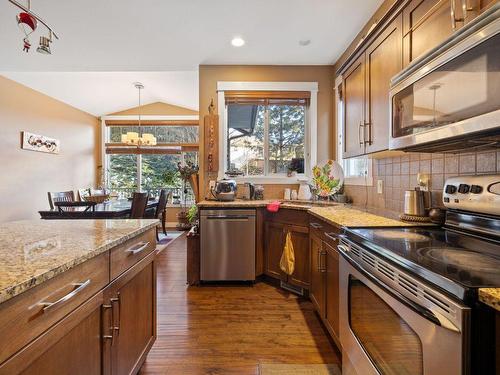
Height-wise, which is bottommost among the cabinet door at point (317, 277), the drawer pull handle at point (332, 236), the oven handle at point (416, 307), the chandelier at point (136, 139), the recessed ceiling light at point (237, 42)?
the cabinet door at point (317, 277)

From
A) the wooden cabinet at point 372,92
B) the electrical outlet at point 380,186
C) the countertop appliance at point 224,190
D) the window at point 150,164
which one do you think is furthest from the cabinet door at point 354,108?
the window at point 150,164

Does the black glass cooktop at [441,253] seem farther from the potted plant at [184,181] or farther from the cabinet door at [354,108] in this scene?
the potted plant at [184,181]

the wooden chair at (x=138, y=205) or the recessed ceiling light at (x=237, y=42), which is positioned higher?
the recessed ceiling light at (x=237, y=42)

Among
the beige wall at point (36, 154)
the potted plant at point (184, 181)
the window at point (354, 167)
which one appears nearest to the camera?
the window at point (354, 167)

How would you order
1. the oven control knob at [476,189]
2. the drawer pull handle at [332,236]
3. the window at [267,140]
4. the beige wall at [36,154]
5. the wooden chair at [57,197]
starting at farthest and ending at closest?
the beige wall at [36,154] < the wooden chair at [57,197] < the window at [267,140] < the drawer pull handle at [332,236] < the oven control knob at [476,189]

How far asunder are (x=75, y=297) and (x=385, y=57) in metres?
1.96

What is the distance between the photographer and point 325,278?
1.90m

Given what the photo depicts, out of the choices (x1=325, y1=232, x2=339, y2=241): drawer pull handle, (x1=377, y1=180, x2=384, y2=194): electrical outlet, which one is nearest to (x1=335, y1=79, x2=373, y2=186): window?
(x1=377, y1=180, x2=384, y2=194): electrical outlet

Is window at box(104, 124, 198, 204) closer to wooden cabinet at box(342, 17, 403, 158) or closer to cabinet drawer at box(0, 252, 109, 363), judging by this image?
wooden cabinet at box(342, 17, 403, 158)

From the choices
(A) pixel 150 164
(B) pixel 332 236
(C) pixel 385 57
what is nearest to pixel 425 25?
(C) pixel 385 57

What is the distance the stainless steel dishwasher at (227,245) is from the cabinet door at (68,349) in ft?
5.85

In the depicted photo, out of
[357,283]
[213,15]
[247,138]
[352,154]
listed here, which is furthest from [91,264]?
[247,138]

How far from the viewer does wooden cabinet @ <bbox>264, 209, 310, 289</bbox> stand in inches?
98.5

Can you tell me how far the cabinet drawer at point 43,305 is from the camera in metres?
0.61
